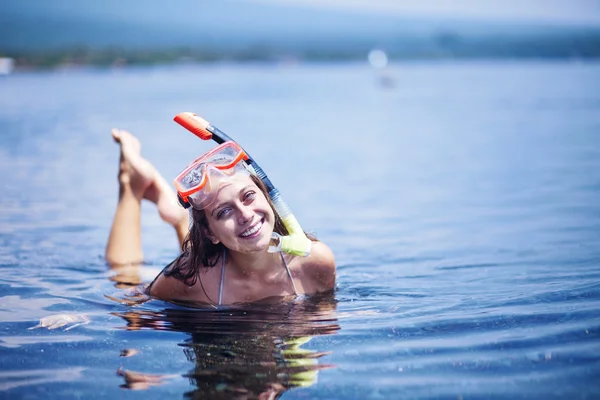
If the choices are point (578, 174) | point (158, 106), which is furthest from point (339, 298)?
point (158, 106)

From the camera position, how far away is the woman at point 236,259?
14.0 feet

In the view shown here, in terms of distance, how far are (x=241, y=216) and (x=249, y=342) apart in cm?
65

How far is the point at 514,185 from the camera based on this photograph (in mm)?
9812

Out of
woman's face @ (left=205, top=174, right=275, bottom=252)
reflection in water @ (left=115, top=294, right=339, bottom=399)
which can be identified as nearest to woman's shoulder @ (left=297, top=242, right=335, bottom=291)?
reflection in water @ (left=115, top=294, right=339, bottom=399)

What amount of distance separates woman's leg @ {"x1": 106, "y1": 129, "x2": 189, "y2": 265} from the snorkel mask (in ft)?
5.10

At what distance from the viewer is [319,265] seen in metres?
4.88

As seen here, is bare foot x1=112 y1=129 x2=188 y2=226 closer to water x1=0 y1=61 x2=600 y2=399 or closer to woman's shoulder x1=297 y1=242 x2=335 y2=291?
water x1=0 y1=61 x2=600 y2=399

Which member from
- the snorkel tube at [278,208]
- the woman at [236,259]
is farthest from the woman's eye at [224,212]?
the snorkel tube at [278,208]

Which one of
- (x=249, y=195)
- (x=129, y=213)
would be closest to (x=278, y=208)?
(x=249, y=195)

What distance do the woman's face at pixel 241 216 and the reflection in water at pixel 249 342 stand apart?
1.45ft

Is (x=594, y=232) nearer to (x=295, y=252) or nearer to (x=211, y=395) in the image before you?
(x=295, y=252)

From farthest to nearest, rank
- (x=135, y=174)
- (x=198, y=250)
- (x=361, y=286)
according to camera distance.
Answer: (x=135, y=174) → (x=361, y=286) → (x=198, y=250)

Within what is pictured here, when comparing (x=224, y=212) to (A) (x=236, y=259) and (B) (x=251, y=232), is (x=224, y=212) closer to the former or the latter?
(B) (x=251, y=232)

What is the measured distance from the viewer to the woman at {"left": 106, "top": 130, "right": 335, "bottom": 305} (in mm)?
4277
